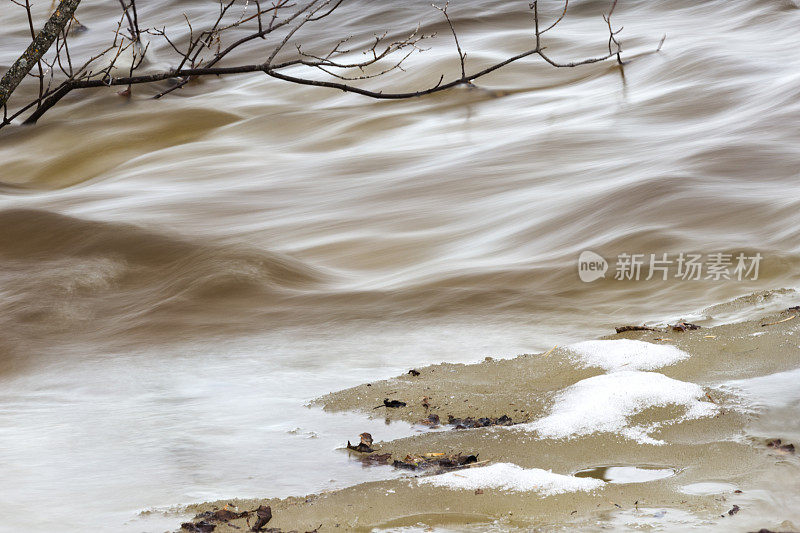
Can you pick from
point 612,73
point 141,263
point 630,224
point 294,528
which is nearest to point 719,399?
point 294,528

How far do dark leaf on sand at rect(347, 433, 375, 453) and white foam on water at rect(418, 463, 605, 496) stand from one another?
0.33 metres

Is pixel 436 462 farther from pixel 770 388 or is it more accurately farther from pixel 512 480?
pixel 770 388

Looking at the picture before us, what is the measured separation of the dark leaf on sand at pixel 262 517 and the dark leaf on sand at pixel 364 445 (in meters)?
0.44

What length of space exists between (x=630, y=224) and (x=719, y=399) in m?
2.59

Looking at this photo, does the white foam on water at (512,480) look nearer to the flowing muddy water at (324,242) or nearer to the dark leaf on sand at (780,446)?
the flowing muddy water at (324,242)

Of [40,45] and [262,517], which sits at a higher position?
[40,45]

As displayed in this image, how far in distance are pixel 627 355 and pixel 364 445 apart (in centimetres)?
90

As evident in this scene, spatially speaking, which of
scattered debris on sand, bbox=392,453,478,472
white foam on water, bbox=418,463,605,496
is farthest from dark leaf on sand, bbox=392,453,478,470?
white foam on water, bbox=418,463,605,496

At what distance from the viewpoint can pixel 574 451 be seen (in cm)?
225

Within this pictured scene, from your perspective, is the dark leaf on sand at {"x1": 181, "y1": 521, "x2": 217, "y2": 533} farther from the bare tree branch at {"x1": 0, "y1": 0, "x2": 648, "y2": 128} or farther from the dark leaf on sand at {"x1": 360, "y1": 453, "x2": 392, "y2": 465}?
the bare tree branch at {"x1": 0, "y1": 0, "x2": 648, "y2": 128}

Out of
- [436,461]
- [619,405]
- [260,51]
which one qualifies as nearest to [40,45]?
[436,461]

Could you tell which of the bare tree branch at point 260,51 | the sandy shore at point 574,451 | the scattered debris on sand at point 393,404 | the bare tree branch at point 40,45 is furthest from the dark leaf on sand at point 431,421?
the bare tree branch at point 40,45

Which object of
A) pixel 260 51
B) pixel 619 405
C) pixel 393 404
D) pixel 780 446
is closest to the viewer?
pixel 780 446

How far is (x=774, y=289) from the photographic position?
3682mm
